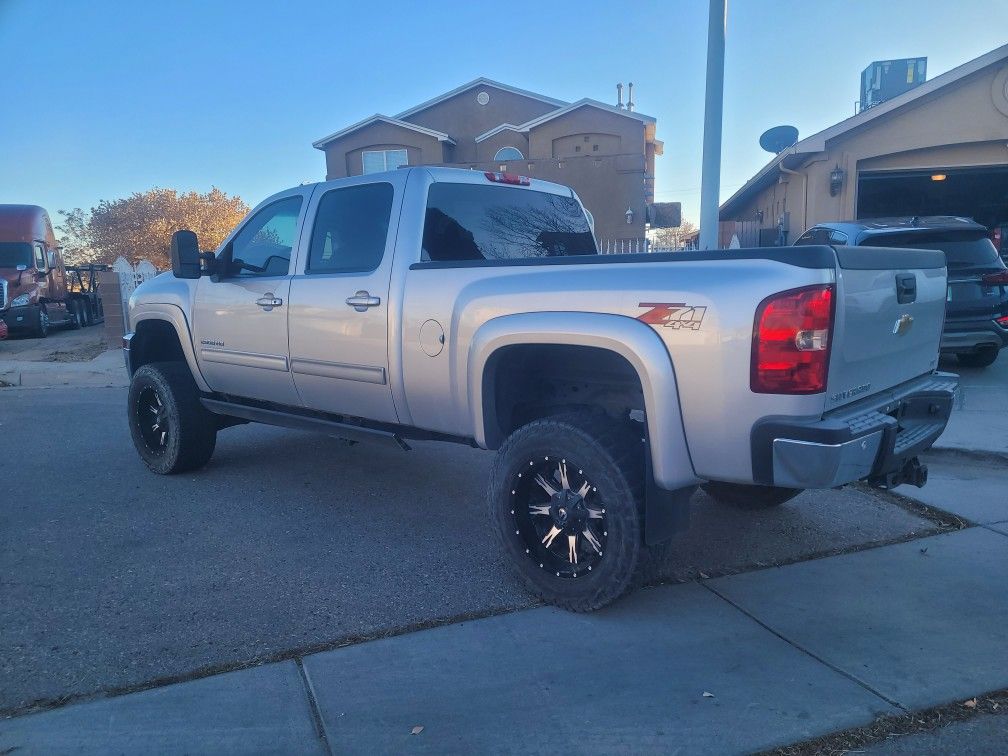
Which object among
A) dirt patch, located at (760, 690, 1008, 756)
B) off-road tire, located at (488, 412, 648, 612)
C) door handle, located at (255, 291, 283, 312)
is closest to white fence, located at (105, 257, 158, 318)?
door handle, located at (255, 291, 283, 312)

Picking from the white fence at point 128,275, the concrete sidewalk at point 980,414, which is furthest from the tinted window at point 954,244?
the white fence at point 128,275

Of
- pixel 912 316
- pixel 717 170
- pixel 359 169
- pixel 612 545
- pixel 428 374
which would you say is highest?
pixel 359 169

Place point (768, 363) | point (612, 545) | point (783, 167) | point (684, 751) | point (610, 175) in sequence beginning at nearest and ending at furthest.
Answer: point (684, 751)
point (768, 363)
point (612, 545)
point (783, 167)
point (610, 175)

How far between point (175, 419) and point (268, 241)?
5.16ft

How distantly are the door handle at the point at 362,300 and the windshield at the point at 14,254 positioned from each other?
1779 centimetres

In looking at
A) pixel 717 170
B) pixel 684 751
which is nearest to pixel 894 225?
pixel 717 170

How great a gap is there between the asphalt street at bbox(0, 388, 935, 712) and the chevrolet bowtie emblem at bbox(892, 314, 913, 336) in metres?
1.48

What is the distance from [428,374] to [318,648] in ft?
4.89

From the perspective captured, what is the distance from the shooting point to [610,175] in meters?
24.1

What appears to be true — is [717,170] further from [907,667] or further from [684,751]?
[684,751]

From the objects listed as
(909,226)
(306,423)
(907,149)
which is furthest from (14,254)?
Result: (907,149)

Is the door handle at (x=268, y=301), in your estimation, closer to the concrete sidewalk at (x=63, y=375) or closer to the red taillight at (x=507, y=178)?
the red taillight at (x=507, y=178)

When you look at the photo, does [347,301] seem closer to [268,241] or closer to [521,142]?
[268,241]

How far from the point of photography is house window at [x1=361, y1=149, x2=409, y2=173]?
28.6 metres
